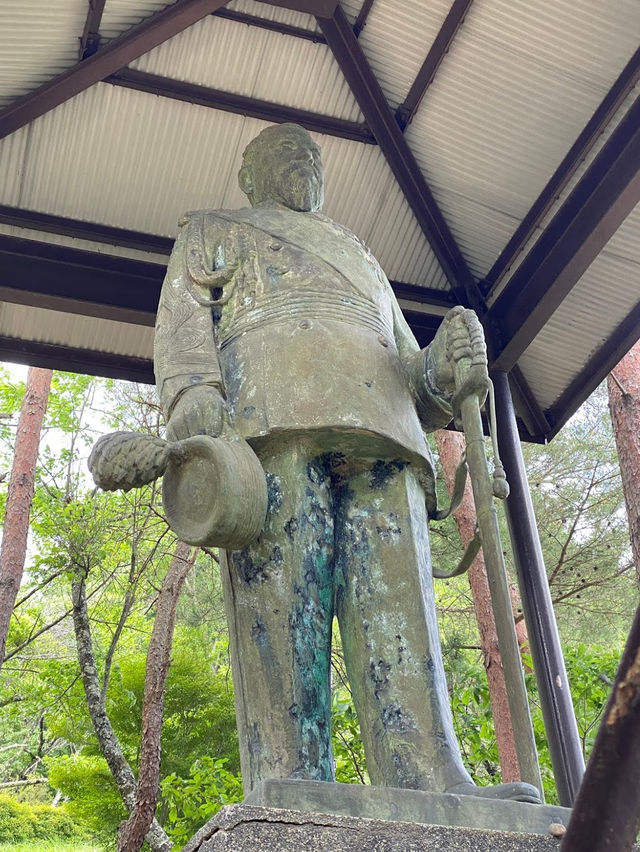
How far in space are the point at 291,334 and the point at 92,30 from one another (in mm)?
2868

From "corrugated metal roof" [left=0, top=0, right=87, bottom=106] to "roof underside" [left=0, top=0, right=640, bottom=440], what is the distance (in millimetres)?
12

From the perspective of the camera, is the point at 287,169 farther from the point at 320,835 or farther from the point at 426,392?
the point at 320,835

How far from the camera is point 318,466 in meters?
3.70

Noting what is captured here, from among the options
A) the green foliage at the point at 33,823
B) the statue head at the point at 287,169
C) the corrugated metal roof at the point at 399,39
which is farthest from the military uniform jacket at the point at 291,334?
the green foliage at the point at 33,823

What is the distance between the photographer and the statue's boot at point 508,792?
2943 mm

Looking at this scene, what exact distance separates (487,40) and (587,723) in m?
6.41

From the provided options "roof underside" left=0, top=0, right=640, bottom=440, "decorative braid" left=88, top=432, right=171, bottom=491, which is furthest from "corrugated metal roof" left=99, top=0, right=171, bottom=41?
"decorative braid" left=88, top=432, right=171, bottom=491

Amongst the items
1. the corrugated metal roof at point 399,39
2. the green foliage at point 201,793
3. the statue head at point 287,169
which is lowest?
the green foliage at point 201,793

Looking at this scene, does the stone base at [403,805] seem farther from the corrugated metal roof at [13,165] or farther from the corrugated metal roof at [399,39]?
the corrugated metal roof at [399,39]

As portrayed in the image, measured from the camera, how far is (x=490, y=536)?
347cm

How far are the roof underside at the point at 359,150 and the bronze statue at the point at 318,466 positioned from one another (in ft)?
6.44

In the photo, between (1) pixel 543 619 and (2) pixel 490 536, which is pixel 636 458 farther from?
(2) pixel 490 536

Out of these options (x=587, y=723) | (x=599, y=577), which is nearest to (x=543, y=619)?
(x=587, y=723)

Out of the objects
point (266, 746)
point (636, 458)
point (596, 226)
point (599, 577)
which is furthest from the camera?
point (599, 577)
